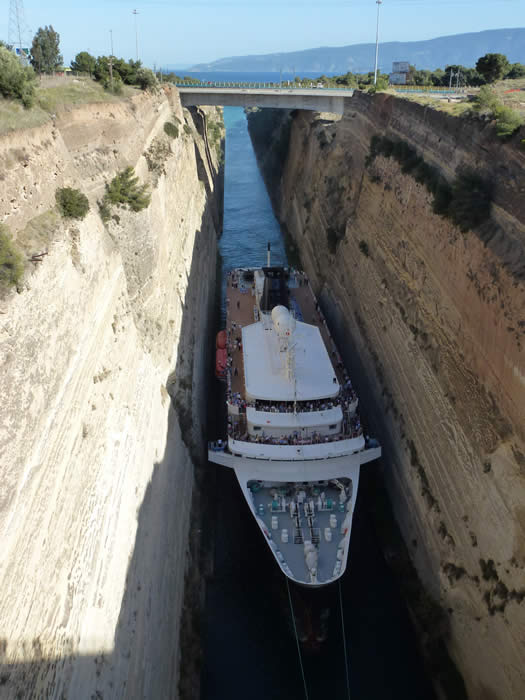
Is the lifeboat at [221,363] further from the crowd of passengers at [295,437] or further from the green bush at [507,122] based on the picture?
the green bush at [507,122]

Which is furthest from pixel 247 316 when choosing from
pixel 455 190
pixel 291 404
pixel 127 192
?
pixel 455 190

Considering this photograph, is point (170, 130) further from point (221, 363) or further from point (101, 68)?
point (221, 363)

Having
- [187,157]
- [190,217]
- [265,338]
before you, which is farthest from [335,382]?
[187,157]

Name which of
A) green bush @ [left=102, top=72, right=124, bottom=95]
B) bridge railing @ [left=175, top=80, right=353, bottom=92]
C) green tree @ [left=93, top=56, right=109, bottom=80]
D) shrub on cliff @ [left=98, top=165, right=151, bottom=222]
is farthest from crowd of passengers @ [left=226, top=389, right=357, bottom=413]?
bridge railing @ [left=175, top=80, right=353, bottom=92]

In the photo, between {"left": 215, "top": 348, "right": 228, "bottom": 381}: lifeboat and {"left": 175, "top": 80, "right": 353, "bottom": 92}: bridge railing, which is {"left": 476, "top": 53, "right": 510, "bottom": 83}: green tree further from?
{"left": 215, "top": 348, "right": 228, "bottom": 381}: lifeboat

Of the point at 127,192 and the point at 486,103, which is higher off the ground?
the point at 486,103
